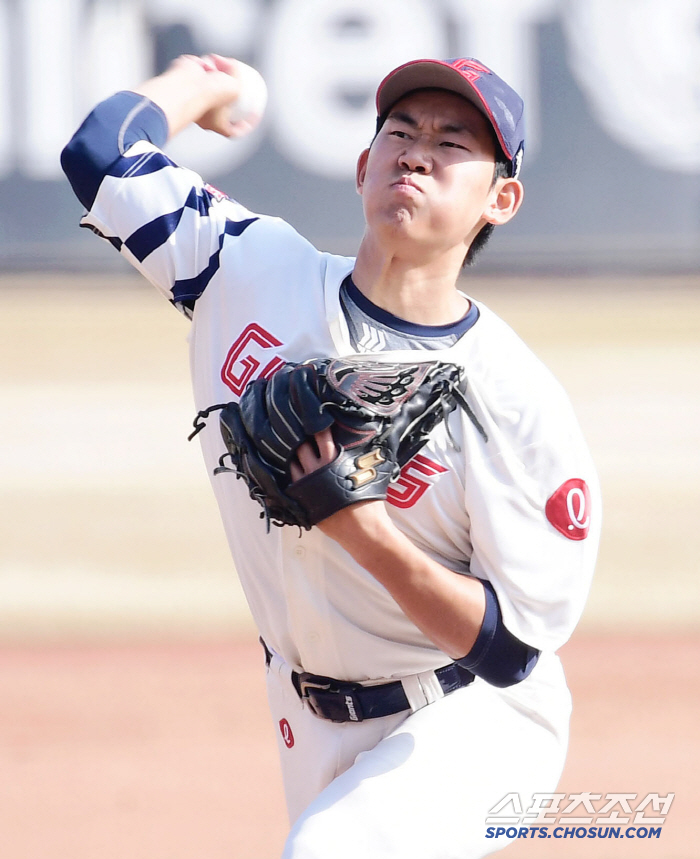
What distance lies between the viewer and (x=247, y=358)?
2.20 meters

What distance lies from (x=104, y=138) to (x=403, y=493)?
0.92m

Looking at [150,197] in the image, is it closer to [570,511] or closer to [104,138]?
[104,138]

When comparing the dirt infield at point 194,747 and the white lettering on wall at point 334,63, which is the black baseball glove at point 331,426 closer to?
the dirt infield at point 194,747

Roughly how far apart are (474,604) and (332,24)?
8.69 metres

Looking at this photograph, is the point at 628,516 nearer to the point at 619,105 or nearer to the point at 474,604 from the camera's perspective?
the point at 619,105

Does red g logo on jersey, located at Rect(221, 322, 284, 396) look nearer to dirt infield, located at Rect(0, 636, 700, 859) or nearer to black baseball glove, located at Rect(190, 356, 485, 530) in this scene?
black baseball glove, located at Rect(190, 356, 485, 530)

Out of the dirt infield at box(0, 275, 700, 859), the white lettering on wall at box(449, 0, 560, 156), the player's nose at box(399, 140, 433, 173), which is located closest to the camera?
the player's nose at box(399, 140, 433, 173)

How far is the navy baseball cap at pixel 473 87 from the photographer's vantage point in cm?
214

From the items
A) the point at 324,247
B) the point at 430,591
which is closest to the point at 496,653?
the point at 430,591

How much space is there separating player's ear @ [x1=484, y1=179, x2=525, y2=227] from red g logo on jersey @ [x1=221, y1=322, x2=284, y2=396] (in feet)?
1.66

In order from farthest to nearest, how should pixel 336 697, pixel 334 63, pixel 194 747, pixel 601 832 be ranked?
pixel 334 63, pixel 194 747, pixel 601 832, pixel 336 697

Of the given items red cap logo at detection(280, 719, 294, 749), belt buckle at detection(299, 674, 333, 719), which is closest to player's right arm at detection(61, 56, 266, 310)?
belt buckle at detection(299, 674, 333, 719)

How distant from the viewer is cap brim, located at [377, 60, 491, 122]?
7.02 ft

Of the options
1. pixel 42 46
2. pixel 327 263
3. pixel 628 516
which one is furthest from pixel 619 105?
pixel 327 263
